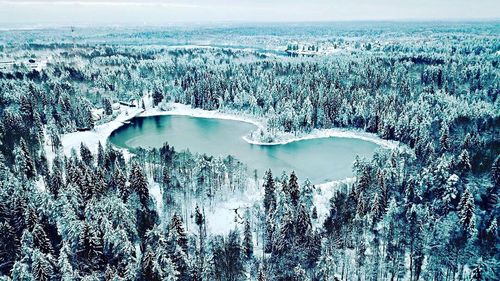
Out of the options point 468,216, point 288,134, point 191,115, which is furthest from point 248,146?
point 468,216

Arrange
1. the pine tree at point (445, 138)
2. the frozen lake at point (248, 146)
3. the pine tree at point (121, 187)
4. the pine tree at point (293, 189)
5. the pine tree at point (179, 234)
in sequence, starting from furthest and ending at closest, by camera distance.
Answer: the pine tree at point (445, 138)
the frozen lake at point (248, 146)
the pine tree at point (293, 189)
the pine tree at point (121, 187)
the pine tree at point (179, 234)

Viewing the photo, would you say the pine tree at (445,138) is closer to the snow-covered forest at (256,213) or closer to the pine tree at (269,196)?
the snow-covered forest at (256,213)

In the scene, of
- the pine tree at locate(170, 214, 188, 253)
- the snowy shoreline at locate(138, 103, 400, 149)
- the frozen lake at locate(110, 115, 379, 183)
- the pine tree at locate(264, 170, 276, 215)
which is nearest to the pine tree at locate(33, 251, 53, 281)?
the pine tree at locate(170, 214, 188, 253)

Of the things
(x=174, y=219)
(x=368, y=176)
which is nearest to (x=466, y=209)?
(x=368, y=176)

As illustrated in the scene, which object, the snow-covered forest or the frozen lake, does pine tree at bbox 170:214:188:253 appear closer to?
the snow-covered forest

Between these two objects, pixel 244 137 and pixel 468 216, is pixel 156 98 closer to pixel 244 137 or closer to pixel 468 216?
pixel 244 137

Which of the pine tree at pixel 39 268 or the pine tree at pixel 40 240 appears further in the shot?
the pine tree at pixel 40 240

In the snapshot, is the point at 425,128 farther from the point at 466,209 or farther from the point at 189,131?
the point at 189,131

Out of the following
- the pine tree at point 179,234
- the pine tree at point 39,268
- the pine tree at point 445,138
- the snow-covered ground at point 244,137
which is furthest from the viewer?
the pine tree at point 445,138

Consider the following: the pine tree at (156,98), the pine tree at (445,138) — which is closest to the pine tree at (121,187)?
the pine tree at (445,138)
